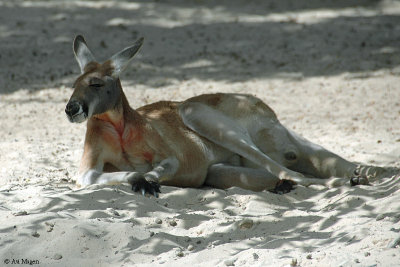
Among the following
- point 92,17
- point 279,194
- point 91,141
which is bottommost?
point 279,194

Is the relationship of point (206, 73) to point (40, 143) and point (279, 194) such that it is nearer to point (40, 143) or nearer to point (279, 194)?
point (40, 143)

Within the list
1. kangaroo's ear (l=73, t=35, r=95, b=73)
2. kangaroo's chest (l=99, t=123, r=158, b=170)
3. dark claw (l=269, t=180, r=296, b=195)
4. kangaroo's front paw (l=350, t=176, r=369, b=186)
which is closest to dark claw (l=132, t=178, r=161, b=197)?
kangaroo's chest (l=99, t=123, r=158, b=170)

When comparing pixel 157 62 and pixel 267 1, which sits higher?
pixel 267 1

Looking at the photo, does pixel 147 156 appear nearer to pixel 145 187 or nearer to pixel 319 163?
pixel 145 187

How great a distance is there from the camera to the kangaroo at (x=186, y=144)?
5.49 metres

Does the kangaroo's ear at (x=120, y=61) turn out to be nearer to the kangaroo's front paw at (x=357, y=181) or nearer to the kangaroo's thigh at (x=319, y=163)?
the kangaroo's thigh at (x=319, y=163)

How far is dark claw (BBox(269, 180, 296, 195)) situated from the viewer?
551cm

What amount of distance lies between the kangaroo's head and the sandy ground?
2.22ft

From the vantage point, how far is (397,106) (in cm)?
851

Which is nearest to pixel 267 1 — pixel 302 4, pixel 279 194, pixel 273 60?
pixel 302 4

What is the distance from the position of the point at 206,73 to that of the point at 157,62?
3.23ft

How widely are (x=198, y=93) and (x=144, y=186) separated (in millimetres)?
4134

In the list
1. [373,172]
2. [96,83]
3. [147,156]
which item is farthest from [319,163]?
[96,83]

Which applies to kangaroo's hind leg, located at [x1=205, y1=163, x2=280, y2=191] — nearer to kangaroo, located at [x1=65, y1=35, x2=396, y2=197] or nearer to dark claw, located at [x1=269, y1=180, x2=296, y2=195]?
kangaroo, located at [x1=65, y1=35, x2=396, y2=197]
